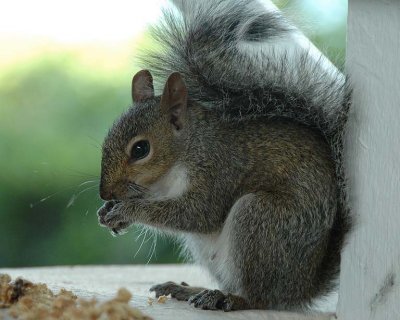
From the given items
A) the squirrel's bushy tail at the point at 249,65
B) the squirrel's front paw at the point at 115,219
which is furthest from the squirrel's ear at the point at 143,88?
the squirrel's front paw at the point at 115,219

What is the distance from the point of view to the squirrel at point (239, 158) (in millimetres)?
1696

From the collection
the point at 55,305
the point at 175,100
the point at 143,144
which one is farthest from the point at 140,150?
the point at 55,305

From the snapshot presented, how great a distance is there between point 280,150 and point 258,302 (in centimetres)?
29

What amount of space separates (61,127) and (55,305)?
249cm

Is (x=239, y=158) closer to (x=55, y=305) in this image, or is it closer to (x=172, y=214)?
(x=172, y=214)

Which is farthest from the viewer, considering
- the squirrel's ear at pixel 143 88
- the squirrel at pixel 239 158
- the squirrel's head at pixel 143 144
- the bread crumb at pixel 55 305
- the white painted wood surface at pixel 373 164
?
the squirrel's ear at pixel 143 88

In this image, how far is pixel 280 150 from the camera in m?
1.77

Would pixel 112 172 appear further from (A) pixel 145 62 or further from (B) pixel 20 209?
(B) pixel 20 209

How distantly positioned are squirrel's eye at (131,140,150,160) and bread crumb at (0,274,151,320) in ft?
1.03

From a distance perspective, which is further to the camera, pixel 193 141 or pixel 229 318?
pixel 193 141

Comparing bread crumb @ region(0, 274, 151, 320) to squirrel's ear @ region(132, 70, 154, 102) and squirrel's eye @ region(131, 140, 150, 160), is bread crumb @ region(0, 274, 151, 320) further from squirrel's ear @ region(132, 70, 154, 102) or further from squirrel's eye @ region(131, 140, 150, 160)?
squirrel's ear @ region(132, 70, 154, 102)

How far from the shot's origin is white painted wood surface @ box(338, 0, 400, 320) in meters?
1.58

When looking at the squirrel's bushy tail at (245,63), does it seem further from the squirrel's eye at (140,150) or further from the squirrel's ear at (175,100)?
the squirrel's eye at (140,150)

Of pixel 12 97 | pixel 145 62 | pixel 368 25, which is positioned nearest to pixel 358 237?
pixel 368 25
